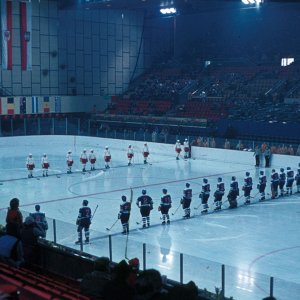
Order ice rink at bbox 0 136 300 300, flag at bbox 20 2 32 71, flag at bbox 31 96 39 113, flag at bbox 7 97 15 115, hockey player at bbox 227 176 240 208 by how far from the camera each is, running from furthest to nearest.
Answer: flag at bbox 31 96 39 113, flag at bbox 7 97 15 115, flag at bbox 20 2 32 71, hockey player at bbox 227 176 240 208, ice rink at bbox 0 136 300 300

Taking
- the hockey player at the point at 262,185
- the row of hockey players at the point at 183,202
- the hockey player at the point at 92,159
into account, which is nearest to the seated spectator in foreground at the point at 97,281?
the row of hockey players at the point at 183,202

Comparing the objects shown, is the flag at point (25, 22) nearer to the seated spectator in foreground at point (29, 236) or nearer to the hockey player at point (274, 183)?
the hockey player at point (274, 183)

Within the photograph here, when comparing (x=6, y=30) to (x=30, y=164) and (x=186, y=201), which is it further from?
(x=186, y=201)

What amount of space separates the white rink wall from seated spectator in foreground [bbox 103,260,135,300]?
21.1m

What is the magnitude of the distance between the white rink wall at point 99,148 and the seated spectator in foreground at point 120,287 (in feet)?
69.1

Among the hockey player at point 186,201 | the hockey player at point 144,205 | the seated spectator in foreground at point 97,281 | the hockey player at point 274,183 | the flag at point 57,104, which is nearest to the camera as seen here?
the seated spectator in foreground at point 97,281

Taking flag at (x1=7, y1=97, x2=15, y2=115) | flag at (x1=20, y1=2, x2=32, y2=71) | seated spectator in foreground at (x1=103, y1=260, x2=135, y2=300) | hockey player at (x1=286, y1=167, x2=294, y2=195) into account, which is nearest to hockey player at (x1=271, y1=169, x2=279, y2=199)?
hockey player at (x1=286, y1=167, x2=294, y2=195)

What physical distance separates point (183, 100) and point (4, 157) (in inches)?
566

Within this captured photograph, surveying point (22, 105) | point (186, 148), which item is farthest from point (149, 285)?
point (22, 105)

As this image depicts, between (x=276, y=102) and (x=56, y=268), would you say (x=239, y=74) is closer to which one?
(x=276, y=102)

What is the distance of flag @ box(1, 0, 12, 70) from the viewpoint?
23734 mm

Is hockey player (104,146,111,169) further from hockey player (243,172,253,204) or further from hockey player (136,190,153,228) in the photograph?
hockey player (136,190,153,228)

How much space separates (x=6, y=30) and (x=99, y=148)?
11.1 m

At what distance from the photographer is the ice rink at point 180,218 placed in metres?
7.74
